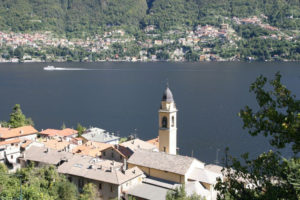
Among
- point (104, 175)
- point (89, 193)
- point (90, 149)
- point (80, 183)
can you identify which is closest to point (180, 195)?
point (89, 193)

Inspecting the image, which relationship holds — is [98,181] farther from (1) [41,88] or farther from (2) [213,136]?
(1) [41,88]

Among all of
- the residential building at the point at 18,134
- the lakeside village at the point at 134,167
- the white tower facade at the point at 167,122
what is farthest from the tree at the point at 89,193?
the residential building at the point at 18,134

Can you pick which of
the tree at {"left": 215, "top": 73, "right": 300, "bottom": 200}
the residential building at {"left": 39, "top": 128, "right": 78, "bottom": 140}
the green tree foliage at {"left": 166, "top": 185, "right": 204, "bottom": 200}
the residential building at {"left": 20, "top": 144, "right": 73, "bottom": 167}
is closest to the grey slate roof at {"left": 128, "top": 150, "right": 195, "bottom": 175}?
the green tree foliage at {"left": 166, "top": 185, "right": 204, "bottom": 200}

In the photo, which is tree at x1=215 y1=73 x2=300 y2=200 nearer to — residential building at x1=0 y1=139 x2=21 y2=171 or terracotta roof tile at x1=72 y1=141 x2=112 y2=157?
terracotta roof tile at x1=72 y1=141 x2=112 y2=157

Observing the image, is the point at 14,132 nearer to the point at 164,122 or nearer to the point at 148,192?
the point at 164,122

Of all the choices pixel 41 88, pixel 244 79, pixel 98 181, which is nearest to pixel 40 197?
pixel 98 181

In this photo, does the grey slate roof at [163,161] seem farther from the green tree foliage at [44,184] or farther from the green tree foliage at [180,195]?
the green tree foliage at [44,184]
